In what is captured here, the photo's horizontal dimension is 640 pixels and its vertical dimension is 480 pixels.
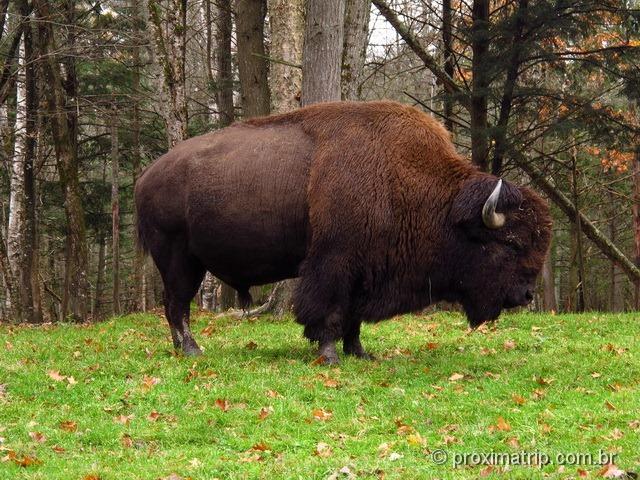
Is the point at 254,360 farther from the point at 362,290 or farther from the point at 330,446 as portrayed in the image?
the point at 330,446

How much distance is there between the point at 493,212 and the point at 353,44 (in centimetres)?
657

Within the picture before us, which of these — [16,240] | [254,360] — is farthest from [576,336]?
[16,240]

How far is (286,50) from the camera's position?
48.8ft

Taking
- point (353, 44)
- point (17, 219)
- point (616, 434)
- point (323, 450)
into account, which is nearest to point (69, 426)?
point (323, 450)

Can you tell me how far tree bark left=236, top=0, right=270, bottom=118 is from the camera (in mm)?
17703

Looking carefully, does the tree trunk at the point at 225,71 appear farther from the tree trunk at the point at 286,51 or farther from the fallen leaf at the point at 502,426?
Result: the fallen leaf at the point at 502,426

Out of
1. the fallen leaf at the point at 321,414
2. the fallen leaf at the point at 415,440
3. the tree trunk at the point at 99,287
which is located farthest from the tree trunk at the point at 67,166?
the fallen leaf at the point at 415,440

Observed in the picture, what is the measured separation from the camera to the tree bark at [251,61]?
58.1 ft

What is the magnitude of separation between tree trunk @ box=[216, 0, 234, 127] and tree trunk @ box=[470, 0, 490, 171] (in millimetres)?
7271

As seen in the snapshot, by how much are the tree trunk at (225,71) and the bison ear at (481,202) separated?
501 inches

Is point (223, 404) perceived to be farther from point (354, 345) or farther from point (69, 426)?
point (354, 345)

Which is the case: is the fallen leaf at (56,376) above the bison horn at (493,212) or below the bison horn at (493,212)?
below

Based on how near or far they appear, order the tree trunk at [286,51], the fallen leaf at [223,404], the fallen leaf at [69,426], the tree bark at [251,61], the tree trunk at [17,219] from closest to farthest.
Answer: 1. the fallen leaf at [69,426]
2. the fallen leaf at [223,404]
3. the tree trunk at [286,51]
4. the tree bark at [251,61]
5. the tree trunk at [17,219]

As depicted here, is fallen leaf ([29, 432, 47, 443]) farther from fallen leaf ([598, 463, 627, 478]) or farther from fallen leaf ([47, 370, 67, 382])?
fallen leaf ([598, 463, 627, 478])
